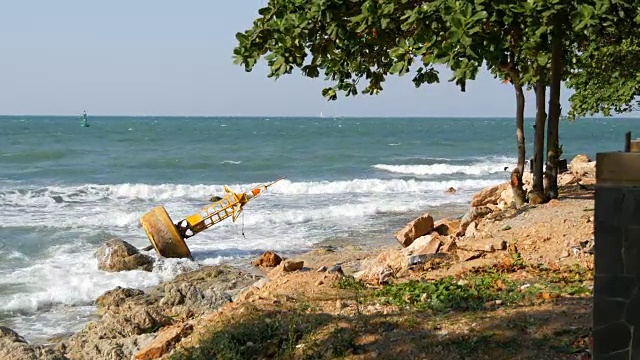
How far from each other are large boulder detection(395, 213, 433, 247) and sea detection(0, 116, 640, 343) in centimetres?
316

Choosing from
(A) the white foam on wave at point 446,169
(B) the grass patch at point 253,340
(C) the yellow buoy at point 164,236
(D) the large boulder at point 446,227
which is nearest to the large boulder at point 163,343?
(B) the grass patch at point 253,340

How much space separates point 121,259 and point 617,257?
12.9 meters

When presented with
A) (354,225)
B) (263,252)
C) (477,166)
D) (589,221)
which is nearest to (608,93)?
(354,225)

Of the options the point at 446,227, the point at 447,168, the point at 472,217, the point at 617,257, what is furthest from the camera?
the point at 447,168

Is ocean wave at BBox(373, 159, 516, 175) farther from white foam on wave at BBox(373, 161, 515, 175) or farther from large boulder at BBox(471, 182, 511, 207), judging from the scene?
large boulder at BBox(471, 182, 511, 207)

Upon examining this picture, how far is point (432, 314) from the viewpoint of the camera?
24.2ft

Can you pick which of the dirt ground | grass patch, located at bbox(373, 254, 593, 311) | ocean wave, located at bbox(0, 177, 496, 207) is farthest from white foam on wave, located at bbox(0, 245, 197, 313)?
ocean wave, located at bbox(0, 177, 496, 207)

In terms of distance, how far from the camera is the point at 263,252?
17.7 metres

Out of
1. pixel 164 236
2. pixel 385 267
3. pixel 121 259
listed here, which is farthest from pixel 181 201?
pixel 385 267

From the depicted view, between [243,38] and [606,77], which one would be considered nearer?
[243,38]

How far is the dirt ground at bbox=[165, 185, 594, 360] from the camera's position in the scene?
20.9 ft

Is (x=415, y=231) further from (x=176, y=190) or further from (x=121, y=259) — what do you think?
(x=176, y=190)

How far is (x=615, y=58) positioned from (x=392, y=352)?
14.8m

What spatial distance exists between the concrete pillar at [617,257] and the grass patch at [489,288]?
3048 mm
